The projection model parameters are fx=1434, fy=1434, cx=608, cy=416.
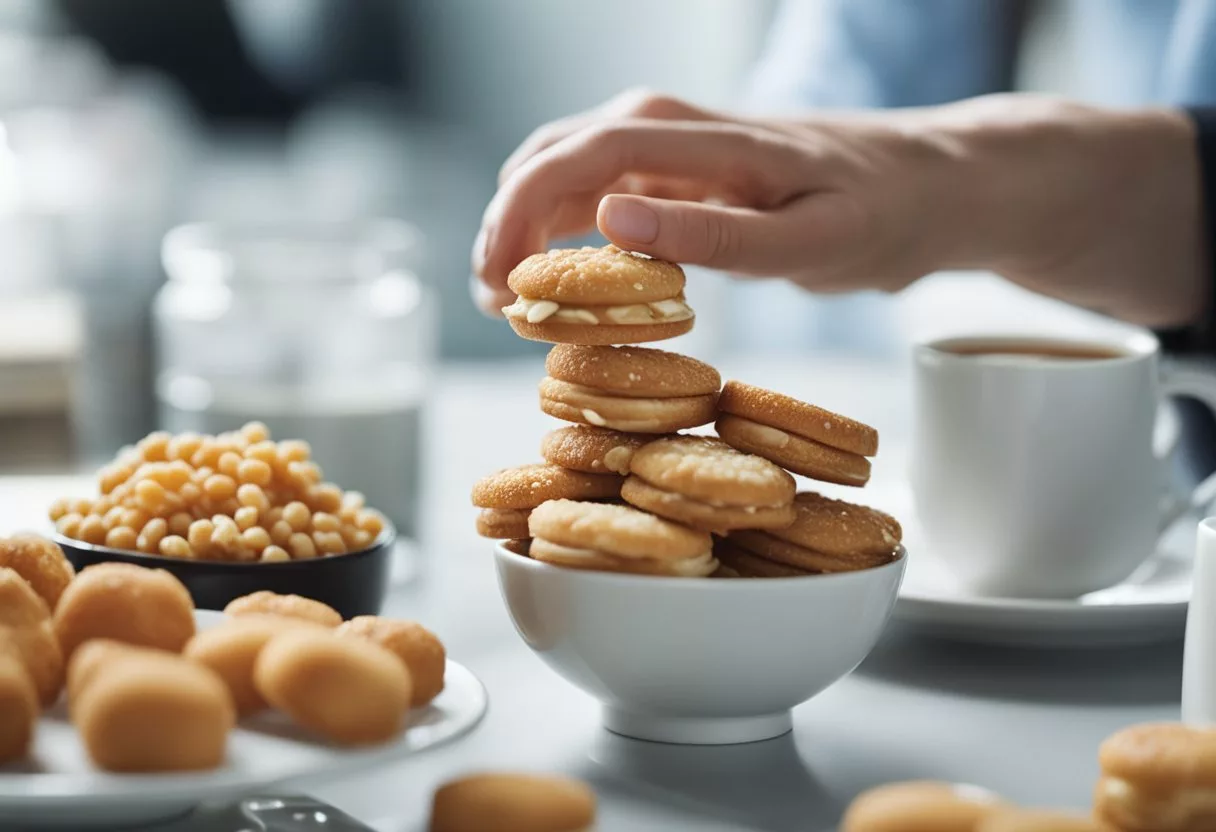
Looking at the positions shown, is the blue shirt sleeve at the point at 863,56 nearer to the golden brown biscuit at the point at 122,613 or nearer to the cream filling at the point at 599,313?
the cream filling at the point at 599,313

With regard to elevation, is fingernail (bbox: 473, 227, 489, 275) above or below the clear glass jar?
above

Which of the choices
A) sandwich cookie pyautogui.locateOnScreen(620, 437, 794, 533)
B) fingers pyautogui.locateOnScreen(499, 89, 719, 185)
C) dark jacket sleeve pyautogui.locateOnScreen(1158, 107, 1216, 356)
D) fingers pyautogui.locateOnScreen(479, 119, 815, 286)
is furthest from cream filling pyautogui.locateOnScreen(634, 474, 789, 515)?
dark jacket sleeve pyautogui.locateOnScreen(1158, 107, 1216, 356)

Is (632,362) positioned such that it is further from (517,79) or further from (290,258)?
(517,79)

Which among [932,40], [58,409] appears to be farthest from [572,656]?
[58,409]

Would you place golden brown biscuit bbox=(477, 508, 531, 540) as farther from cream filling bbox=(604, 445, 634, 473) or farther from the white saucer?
the white saucer

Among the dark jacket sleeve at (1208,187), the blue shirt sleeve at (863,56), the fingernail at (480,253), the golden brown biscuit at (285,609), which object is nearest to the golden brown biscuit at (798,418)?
the golden brown biscuit at (285,609)

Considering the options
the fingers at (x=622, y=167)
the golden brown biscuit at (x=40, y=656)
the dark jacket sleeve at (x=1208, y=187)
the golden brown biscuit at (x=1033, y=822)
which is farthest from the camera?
the dark jacket sleeve at (x=1208, y=187)
